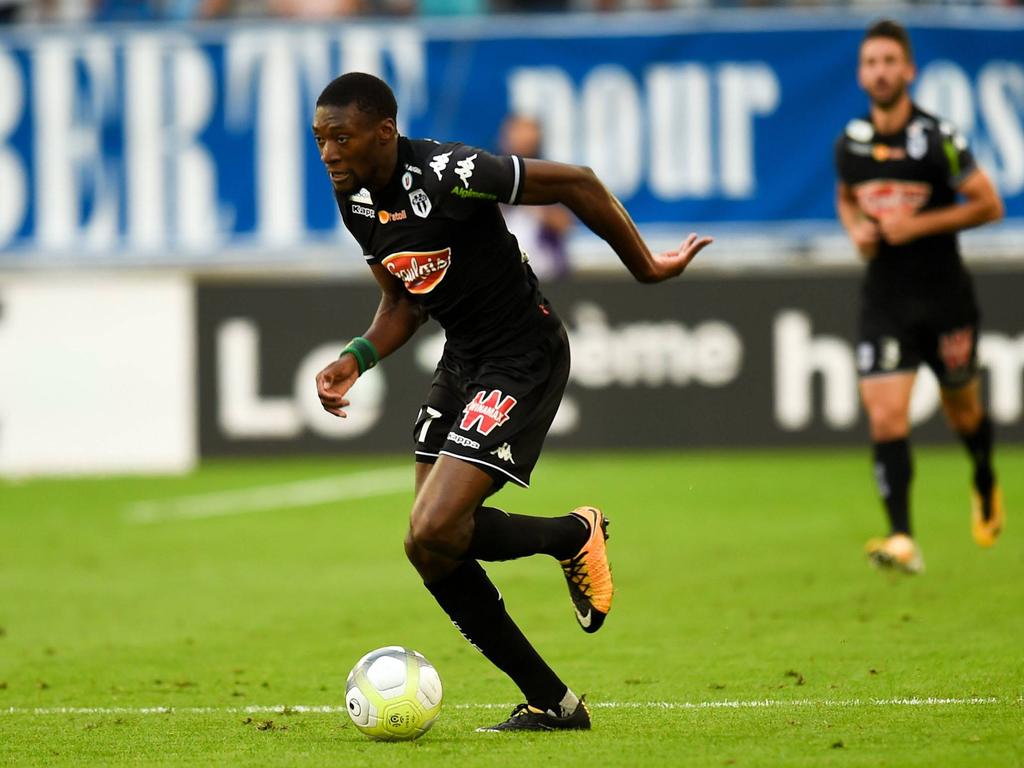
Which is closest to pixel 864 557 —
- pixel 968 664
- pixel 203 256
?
pixel 968 664

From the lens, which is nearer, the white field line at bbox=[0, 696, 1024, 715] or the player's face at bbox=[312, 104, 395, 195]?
the player's face at bbox=[312, 104, 395, 195]

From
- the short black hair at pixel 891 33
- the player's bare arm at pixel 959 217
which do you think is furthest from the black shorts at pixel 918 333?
the short black hair at pixel 891 33

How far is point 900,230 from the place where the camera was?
8891 millimetres

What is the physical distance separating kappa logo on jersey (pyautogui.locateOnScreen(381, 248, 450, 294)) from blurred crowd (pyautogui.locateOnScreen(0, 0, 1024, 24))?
10964 mm

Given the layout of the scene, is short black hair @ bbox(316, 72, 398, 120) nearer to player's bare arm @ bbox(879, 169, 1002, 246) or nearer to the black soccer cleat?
the black soccer cleat

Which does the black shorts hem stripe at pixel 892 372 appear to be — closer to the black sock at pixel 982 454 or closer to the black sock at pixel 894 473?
the black sock at pixel 894 473

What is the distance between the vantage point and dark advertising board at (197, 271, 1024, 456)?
15.5 meters

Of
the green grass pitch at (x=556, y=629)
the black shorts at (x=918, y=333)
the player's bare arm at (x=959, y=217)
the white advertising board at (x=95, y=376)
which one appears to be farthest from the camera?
the white advertising board at (x=95, y=376)

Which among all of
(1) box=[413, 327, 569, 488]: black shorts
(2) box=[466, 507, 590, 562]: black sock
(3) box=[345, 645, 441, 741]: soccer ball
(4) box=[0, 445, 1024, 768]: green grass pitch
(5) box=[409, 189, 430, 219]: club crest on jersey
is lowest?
(4) box=[0, 445, 1024, 768]: green grass pitch

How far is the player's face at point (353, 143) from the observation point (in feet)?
18.4

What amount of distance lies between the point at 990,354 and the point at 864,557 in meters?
5.87

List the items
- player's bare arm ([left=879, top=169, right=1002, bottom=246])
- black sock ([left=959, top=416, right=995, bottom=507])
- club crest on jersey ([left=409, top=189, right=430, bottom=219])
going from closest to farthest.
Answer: club crest on jersey ([left=409, top=189, right=430, bottom=219]), player's bare arm ([left=879, top=169, right=1002, bottom=246]), black sock ([left=959, top=416, right=995, bottom=507])

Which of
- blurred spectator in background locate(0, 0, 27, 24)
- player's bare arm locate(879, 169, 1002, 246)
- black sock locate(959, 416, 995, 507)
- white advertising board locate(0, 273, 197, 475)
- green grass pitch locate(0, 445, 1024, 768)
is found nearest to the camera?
green grass pitch locate(0, 445, 1024, 768)

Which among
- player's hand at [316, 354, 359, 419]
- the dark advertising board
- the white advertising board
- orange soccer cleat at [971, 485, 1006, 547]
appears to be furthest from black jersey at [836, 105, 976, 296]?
the white advertising board
